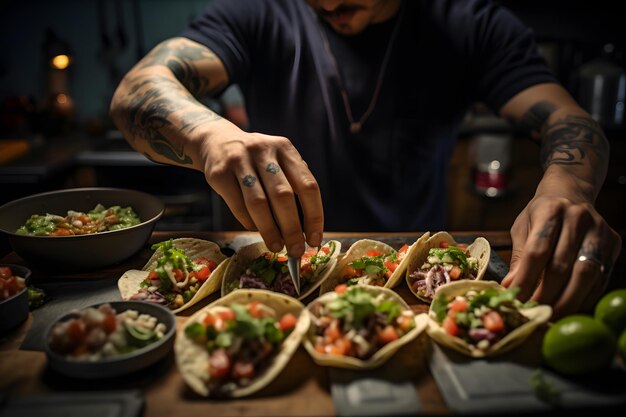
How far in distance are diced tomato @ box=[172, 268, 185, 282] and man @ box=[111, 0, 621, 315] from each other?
0.47m

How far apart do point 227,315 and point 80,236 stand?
0.77 meters

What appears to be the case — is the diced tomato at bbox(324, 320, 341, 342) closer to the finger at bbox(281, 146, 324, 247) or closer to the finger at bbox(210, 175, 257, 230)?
the finger at bbox(281, 146, 324, 247)

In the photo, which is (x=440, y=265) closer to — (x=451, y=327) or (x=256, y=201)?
(x=451, y=327)

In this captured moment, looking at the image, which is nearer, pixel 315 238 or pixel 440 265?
pixel 315 238

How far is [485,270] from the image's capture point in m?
2.08

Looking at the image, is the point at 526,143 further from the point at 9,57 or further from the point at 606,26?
the point at 9,57

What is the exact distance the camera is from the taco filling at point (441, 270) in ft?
6.78

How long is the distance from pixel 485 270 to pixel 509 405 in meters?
0.73

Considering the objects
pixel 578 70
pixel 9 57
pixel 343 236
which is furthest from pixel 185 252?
pixel 578 70

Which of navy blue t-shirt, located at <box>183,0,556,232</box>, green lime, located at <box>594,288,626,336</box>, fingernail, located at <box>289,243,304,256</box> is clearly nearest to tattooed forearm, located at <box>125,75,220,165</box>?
navy blue t-shirt, located at <box>183,0,556,232</box>

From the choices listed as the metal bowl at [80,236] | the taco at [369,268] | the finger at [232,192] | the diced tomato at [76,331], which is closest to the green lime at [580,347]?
the taco at [369,268]

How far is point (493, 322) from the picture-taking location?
5.41ft

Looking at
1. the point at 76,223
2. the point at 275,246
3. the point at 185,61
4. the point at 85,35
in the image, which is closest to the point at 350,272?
the point at 275,246

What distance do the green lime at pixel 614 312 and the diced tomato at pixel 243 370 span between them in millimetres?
1088
